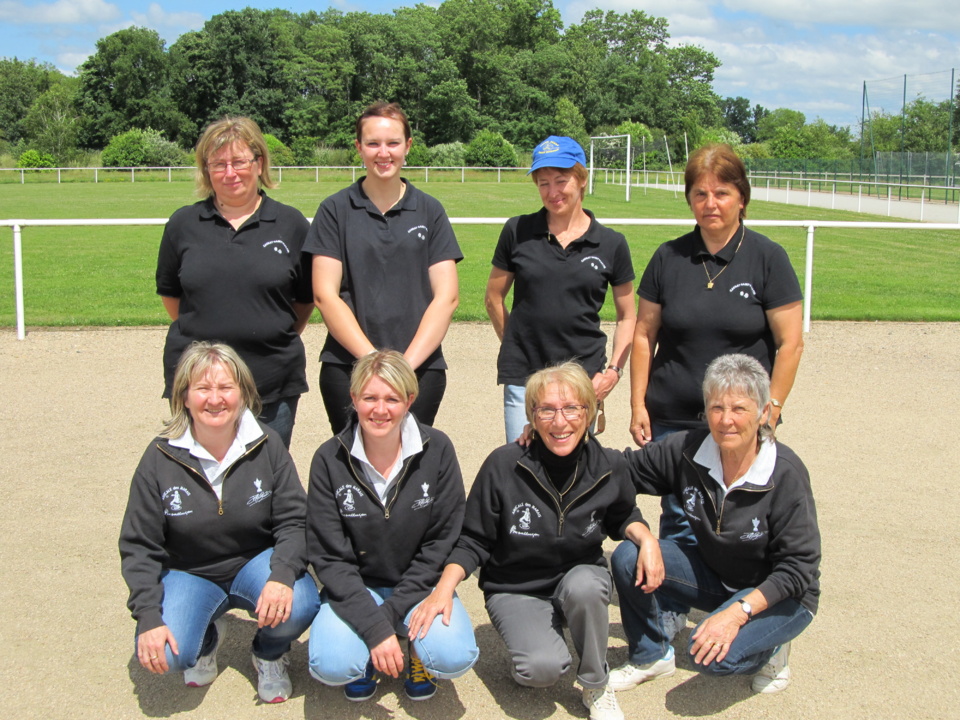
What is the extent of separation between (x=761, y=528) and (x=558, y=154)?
1.73 metres

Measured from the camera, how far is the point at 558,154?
12.8 feet

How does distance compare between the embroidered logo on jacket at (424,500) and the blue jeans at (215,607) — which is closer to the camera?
the blue jeans at (215,607)

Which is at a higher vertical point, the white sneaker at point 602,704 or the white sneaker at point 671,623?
the white sneaker at point 671,623

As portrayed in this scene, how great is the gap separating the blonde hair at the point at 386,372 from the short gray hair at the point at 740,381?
111 cm

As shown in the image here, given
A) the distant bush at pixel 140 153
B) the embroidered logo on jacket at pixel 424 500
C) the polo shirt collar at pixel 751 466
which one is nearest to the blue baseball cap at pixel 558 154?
the polo shirt collar at pixel 751 466

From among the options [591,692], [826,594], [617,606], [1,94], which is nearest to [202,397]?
[591,692]

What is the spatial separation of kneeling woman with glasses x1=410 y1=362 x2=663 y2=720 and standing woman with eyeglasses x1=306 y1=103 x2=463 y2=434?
65 centimetres

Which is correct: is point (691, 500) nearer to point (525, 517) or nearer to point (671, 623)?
point (671, 623)

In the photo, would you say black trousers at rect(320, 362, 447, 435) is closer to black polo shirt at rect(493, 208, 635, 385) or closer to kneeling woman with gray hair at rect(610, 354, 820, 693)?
black polo shirt at rect(493, 208, 635, 385)

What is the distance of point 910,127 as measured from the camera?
4856 centimetres

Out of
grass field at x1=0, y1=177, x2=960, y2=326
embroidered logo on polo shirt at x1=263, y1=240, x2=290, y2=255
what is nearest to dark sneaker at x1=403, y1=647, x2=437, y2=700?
embroidered logo on polo shirt at x1=263, y1=240, x2=290, y2=255

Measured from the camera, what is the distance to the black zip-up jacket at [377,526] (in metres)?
3.39

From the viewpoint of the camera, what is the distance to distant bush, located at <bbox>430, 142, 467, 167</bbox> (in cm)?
5525

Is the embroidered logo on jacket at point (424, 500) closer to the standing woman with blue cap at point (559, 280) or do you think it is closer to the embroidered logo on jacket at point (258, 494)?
the embroidered logo on jacket at point (258, 494)
